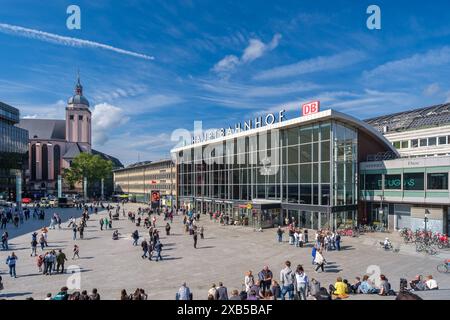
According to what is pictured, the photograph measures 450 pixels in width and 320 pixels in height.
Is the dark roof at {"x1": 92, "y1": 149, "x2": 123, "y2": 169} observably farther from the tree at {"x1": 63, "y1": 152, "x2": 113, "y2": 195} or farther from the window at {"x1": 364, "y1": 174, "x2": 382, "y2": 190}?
the window at {"x1": 364, "y1": 174, "x2": 382, "y2": 190}

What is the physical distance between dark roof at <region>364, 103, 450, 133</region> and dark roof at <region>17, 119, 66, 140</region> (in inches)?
5458

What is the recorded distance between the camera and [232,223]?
46406mm

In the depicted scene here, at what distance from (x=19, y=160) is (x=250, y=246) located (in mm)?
98868

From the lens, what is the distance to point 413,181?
35.3 metres

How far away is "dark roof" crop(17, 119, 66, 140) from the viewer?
509 ft

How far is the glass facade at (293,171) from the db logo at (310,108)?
1.68m

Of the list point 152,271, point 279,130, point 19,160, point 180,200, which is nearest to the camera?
point 152,271

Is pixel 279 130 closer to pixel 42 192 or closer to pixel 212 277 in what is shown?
pixel 212 277

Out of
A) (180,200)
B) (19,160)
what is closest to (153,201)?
(180,200)

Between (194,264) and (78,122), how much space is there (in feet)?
493

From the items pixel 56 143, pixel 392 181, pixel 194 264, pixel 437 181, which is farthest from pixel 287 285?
pixel 56 143

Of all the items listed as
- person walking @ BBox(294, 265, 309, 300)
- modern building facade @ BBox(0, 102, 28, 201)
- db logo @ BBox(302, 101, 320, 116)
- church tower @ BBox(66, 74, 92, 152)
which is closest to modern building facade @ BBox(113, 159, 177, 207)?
church tower @ BBox(66, 74, 92, 152)

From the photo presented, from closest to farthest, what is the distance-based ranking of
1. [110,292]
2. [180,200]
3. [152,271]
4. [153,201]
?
[110,292] → [152,271] → [153,201] → [180,200]

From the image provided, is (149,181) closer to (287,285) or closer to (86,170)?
(86,170)
